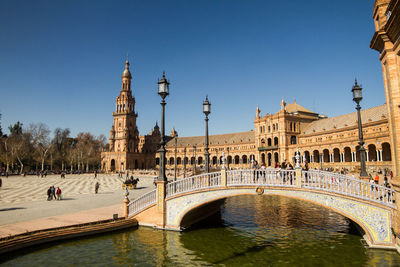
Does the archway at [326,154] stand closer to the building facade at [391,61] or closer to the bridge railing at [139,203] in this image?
the building facade at [391,61]

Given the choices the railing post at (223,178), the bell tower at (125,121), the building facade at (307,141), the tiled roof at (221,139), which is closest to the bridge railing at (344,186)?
the railing post at (223,178)

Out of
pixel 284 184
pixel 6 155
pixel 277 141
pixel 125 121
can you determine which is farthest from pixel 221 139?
pixel 284 184

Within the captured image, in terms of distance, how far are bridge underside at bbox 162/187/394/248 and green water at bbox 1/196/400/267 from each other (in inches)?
24.8

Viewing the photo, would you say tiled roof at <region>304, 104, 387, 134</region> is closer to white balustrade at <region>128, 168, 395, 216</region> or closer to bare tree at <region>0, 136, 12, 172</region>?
white balustrade at <region>128, 168, 395, 216</region>

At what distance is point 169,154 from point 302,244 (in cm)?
9695

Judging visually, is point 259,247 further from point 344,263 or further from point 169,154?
point 169,154

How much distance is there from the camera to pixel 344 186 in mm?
11555

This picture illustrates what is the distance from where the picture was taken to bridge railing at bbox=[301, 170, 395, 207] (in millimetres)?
10781

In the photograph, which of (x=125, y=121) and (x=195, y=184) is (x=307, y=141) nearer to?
(x=195, y=184)

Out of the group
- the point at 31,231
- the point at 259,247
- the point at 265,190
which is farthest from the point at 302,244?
the point at 31,231

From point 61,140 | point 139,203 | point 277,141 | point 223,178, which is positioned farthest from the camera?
point 61,140

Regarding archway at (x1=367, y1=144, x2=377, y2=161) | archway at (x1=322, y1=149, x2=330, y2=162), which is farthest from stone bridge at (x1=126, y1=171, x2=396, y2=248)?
archway at (x1=322, y1=149, x2=330, y2=162)

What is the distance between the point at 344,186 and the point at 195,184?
7.42 metres

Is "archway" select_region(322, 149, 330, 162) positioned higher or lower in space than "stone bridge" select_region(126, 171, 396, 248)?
higher
